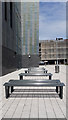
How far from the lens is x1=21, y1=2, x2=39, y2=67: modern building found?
1423 inches

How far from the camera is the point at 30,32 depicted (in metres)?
37.3

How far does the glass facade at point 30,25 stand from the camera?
36.9 metres

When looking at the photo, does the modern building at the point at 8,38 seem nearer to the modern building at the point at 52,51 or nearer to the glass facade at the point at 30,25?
A: the glass facade at the point at 30,25

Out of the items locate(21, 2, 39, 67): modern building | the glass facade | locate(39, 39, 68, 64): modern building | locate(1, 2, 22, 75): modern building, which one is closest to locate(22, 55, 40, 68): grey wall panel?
locate(21, 2, 39, 67): modern building

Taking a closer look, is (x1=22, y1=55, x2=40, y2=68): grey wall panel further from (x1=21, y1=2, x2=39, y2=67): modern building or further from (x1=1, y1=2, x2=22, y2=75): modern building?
(x1=1, y1=2, x2=22, y2=75): modern building

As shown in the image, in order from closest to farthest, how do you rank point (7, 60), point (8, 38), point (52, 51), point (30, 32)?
point (7, 60), point (8, 38), point (30, 32), point (52, 51)

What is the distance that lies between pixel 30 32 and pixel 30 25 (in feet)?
5.60

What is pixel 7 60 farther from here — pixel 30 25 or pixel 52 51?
pixel 52 51

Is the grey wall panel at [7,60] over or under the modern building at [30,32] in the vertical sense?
under

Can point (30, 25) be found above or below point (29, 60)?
above

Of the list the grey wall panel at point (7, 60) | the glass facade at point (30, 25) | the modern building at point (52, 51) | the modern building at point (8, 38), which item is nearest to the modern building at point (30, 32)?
the glass facade at point (30, 25)

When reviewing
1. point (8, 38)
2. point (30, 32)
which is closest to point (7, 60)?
point (8, 38)

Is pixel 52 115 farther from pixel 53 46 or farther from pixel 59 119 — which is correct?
pixel 53 46

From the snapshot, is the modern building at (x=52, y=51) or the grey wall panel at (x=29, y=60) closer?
the grey wall panel at (x=29, y=60)
